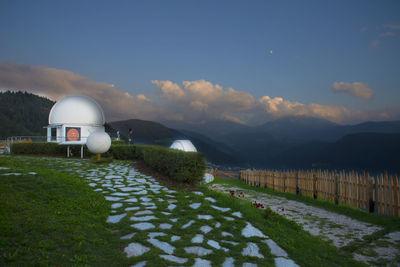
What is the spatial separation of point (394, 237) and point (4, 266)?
7.95m

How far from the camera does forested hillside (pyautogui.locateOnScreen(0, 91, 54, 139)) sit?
84812 millimetres

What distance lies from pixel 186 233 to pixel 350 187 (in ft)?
26.6

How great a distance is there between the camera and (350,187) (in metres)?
9.38

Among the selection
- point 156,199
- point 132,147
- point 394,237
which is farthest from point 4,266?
point 132,147

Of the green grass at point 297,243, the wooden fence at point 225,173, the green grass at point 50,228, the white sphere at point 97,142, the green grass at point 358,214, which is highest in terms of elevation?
the white sphere at point 97,142

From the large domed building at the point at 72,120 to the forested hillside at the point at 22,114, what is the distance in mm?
72138

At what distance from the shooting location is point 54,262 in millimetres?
3113

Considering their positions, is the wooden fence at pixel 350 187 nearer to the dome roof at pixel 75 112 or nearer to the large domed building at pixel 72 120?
the large domed building at pixel 72 120

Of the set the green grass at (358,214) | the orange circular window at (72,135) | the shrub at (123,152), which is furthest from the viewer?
the orange circular window at (72,135)

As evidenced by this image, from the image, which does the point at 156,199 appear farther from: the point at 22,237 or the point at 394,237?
the point at 394,237

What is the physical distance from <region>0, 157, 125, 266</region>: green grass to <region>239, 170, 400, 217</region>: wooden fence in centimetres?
900

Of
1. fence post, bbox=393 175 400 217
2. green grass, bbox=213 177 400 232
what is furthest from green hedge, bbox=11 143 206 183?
fence post, bbox=393 175 400 217

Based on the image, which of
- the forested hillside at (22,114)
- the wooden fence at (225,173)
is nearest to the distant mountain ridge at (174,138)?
the forested hillside at (22,114)

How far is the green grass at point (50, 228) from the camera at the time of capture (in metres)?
3.23
